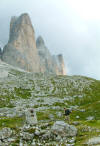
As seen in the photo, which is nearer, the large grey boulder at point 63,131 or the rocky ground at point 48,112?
the rocky ground at point 48,112

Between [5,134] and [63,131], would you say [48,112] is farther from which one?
[63,131]

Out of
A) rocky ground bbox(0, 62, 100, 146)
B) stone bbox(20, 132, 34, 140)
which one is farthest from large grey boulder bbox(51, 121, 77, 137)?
stone bbox(20, 132, 34, 140)

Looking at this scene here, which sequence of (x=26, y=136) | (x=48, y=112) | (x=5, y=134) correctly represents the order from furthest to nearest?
(x=48, y=112), (x=5, y=134), (x=26, y=136)

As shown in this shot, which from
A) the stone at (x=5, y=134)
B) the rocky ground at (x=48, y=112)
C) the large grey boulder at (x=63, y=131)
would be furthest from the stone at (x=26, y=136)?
the large grey boulder at (x=63, y=131)

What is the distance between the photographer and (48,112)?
56.3 m

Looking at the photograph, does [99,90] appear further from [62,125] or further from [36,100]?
[62,125]

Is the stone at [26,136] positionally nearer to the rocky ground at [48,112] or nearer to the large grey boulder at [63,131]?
the rocky ground at [48,112]

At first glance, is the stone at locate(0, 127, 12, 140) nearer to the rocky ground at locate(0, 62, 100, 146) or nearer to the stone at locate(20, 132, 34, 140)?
the rocky ground at locate(0, 62, 100, 146)

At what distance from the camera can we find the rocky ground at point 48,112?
2139cm

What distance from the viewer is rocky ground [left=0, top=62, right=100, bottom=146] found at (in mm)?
21391

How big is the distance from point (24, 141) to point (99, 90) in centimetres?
7220

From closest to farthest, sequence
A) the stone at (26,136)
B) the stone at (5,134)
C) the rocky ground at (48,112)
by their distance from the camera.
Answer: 1. the rocky ground at (48,112)
2. the stone at (26,136)
3. the stone at (5,134)

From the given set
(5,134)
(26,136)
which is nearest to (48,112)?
(5,134)

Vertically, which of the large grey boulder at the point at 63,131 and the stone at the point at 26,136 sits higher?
the large grey boulder at the point at 63,131
